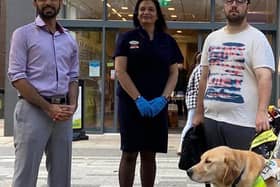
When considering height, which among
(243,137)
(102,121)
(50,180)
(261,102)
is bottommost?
(102,121)

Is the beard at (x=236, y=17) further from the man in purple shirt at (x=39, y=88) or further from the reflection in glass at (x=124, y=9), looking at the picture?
the reflection in glass at (x=124, y=9)

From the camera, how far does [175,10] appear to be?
14.5 m

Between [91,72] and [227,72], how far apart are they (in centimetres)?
1035

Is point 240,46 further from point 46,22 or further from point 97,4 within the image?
point 97,4

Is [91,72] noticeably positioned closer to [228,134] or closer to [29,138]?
[228,134]

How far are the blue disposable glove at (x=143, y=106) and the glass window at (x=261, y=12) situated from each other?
31.7 feet

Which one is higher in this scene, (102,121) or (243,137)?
(243,137)

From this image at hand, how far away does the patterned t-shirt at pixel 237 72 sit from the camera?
170 inches

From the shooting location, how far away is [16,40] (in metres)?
4.04

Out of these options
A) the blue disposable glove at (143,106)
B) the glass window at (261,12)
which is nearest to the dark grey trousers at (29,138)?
the blue disposable glove at (143,106)

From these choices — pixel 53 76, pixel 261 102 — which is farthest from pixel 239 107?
pixel 53 76

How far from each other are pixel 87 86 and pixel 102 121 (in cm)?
100

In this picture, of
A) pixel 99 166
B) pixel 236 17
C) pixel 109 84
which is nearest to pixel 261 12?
pixel 109 84

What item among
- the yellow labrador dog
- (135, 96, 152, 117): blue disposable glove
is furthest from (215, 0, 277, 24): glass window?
the yellow labrador dog
